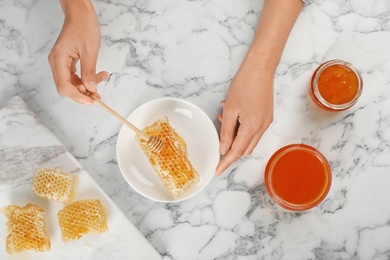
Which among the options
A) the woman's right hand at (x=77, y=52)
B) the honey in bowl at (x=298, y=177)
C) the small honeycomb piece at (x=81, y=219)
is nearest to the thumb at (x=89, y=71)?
the woman's right hand at (x=77, y=52)

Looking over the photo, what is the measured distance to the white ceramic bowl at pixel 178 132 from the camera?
3.88 feet

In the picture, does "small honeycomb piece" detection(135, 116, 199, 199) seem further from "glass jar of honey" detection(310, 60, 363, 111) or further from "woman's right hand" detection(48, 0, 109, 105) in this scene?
"glass jar of honey" detection(310, 60, 363, 111)

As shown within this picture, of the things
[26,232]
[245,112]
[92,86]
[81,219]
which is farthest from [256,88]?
[26,232]

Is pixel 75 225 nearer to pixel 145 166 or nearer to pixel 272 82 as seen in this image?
pixel 145 166

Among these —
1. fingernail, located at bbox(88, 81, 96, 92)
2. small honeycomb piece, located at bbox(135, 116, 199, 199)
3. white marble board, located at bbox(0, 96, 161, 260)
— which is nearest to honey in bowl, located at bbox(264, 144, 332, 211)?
small honeycomb piece, located at bbox(135, 116, 199, 199)

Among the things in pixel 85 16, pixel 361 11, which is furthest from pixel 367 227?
pixel 85 16

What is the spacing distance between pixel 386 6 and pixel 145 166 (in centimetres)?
64

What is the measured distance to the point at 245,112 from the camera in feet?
3.78

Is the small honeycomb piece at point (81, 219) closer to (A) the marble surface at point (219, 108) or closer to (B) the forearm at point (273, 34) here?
(A) the marble surface at point (219, 108)

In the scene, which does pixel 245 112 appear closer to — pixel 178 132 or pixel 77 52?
pixel 178 132

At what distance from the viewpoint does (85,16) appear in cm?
117

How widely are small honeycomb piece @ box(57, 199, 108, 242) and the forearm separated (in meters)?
0.45

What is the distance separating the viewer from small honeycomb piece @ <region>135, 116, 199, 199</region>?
1.14 meters

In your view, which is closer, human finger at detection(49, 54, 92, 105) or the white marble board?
human finger at detection(49, 54, 92, 105)
